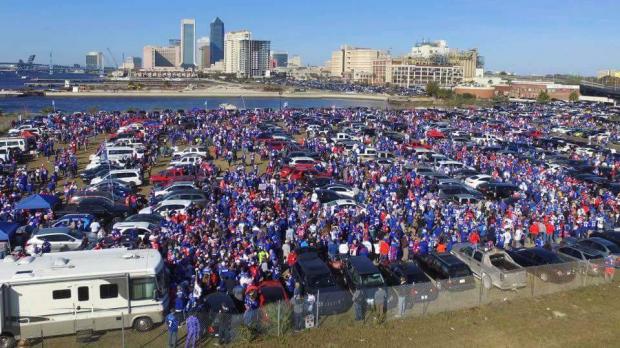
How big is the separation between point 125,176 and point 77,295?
14905 mm

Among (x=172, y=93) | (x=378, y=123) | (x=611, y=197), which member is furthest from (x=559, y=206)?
(x=172, y=93)

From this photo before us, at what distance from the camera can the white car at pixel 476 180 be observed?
25.3 m

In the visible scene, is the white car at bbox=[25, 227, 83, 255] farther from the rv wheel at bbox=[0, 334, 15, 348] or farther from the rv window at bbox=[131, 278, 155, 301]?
the rv window at bbox=[131, 278, 155, 301]

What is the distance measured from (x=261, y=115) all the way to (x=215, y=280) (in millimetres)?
45063

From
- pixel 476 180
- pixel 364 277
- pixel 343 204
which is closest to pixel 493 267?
pixel 364 277

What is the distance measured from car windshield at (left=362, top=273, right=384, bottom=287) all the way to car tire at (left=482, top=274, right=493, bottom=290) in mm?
2768

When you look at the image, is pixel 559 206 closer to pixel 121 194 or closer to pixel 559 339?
pixel 559 339

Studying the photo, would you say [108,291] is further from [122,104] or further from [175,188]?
[122,104]

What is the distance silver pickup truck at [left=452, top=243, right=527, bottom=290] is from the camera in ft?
43.9

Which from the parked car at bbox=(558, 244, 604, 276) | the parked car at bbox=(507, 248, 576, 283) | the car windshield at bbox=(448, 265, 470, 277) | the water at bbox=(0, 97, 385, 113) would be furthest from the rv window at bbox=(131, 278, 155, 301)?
the water at bbox=(0, 97, 385, 113)

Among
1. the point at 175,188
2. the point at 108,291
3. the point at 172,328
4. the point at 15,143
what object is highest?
the point at 15,143

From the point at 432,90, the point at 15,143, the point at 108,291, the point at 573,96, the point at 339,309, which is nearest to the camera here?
the point at 108,291

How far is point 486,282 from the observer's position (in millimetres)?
13531

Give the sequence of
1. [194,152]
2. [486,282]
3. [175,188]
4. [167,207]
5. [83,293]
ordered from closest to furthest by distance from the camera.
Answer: [83,293] < [486,282] < [167,207] < [175,188] < [194,152]
